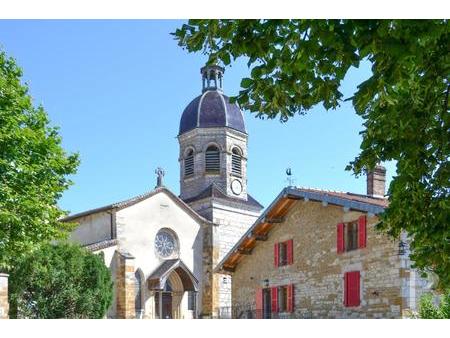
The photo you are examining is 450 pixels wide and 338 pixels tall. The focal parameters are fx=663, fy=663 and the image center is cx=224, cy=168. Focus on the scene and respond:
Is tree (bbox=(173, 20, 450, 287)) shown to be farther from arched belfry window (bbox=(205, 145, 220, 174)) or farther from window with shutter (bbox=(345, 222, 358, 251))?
arched belfry window (bbox=(205, 145, 220, 174))

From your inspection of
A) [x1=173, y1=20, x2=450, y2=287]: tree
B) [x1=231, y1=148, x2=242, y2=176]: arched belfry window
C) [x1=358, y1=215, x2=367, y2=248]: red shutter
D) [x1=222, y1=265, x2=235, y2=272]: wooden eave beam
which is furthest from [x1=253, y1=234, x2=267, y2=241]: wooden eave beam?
[x1=231, y1=148, x2=242, y2=176]: arched belfry window

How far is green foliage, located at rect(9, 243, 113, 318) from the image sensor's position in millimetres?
18750

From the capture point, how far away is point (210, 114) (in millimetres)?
31453

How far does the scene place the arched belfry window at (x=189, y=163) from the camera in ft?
103

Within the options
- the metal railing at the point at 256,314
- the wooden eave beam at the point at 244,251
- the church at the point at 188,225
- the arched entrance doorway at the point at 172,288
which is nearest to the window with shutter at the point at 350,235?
the metal railing at the point at 256,314

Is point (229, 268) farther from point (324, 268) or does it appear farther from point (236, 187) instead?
point (236, 187)

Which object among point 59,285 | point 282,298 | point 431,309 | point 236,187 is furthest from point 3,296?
point 236,187

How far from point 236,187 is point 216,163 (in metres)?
1.64

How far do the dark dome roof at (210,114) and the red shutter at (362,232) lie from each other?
55.5ft
